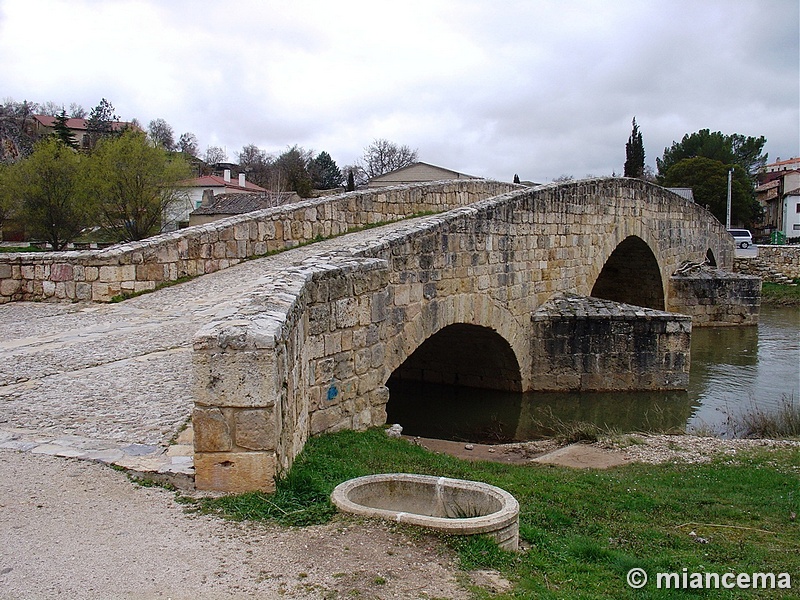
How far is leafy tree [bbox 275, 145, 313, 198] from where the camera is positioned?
46625 mm

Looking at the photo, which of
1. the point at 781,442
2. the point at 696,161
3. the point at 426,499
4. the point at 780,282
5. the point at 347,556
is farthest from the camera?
the point at 696,161

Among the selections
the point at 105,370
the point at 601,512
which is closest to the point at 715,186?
the point at 601,512

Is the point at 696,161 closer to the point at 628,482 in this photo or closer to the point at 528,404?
the point at 528,404

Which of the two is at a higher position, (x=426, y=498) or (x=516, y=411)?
(x=426, y=498)

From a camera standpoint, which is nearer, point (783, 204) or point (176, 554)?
point (176, 554)

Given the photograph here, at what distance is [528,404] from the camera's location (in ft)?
39.4

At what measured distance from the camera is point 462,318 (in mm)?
10016

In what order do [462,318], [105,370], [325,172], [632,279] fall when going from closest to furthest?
[105,370] → [462,318] → [632,279] → [325,172]

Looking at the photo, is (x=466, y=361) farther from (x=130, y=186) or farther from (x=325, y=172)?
(x=325, y=172)

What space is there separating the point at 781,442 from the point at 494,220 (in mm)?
4501

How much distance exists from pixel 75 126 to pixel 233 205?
40.2 metres

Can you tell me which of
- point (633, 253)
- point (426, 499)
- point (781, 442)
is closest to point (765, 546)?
point (426, 499)

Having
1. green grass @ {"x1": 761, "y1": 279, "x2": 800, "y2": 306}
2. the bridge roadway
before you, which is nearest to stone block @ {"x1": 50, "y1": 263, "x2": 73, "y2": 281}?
the bridge roadway

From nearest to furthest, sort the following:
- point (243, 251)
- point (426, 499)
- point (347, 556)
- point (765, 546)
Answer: point (347, 556) → point (426, 499) → point (765, 546) → point (243, 251)
